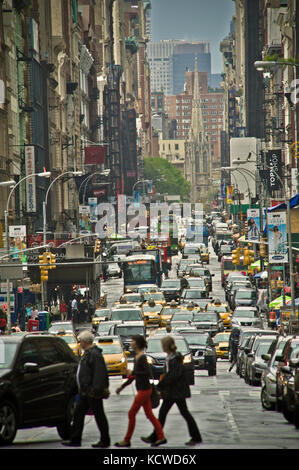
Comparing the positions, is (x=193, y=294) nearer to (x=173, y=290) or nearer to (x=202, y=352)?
(x=173, y=290)

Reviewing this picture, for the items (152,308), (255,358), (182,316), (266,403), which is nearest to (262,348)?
(255,358)

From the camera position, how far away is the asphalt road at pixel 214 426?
14695 mm

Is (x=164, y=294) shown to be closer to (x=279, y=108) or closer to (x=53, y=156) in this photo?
(x=53, y=156)

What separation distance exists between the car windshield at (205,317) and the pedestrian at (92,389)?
32222 mm

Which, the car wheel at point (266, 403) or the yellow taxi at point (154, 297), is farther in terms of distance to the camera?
the yellow taxi at point (154, 297)

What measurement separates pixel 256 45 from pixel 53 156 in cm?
7670

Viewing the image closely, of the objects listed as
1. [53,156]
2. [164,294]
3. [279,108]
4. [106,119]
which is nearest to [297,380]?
[164,294]

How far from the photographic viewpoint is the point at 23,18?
75.7 metres

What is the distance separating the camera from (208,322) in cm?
4597

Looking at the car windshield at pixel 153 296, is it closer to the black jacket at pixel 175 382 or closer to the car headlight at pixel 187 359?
the car headlight at pixel 187 359

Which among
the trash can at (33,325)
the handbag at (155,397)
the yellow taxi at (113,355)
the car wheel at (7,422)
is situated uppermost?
the handbag at (155,397)

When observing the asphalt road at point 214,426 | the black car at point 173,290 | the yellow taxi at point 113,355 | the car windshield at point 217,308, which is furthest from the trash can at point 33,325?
the asphalt road at point 214,426

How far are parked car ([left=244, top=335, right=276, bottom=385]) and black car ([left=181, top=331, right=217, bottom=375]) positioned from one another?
3.50m

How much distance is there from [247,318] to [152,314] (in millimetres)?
6270
